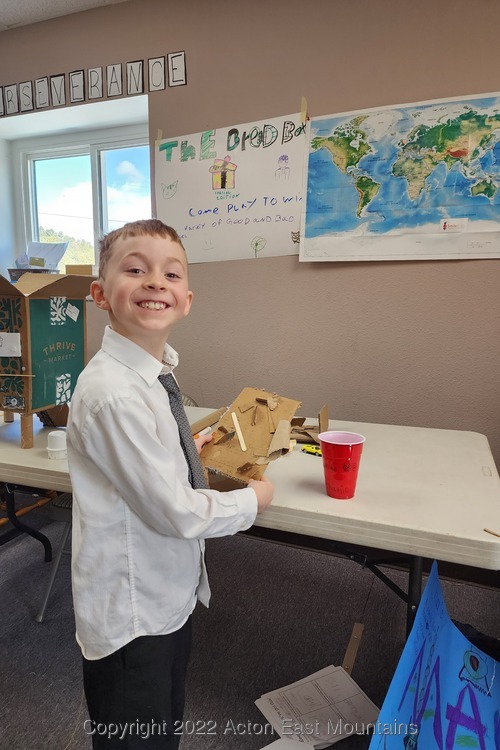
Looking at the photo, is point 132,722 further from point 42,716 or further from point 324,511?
point 42,716

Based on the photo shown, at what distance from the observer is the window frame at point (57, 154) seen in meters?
2.65

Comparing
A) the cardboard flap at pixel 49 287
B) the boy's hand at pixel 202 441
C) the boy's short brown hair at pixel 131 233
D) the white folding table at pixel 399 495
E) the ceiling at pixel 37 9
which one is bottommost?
the white folding table at pixel 399 495

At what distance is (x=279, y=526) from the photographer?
2.93 ft

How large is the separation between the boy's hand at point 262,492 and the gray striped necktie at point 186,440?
0.09 metres

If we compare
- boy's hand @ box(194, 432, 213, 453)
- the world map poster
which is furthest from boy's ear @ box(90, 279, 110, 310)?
the world map poster

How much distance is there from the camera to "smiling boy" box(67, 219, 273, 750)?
74cm

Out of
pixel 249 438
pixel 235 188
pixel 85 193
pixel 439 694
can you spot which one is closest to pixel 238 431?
pixel 249 438

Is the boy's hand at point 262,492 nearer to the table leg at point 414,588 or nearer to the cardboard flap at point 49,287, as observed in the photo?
the table leg at point 414,588

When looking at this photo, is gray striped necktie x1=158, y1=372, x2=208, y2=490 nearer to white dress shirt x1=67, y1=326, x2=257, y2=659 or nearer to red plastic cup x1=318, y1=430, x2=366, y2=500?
white dress shirt x1=67, y1=326, x2=257, y2=659

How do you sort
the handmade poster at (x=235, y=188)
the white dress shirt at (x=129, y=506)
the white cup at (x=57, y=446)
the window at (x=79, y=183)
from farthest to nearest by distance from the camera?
1. the window at (x=79, y=183)
2. the handmade poster at (x=235, y=188)
3. the white cup at (x=57, y=446)
4. the white dress shirt at (x=129, y=506)

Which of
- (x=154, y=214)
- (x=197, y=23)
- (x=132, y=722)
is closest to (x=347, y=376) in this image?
(x=154, y=214)

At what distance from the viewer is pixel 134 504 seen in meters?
0.77

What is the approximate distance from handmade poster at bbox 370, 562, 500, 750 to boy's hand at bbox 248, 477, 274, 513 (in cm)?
36

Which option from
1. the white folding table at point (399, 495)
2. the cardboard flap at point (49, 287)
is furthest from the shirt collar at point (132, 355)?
the cardboard flap at point (49, 287)
